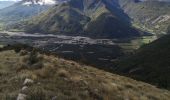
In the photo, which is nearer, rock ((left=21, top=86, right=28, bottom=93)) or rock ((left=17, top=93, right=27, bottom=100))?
rock ((left=17, top=93, right=27, bottom=100))

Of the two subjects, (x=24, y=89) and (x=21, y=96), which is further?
(x=24, y=89)

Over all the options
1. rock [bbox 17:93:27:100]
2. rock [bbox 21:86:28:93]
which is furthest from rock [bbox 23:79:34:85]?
rock [bbox 17:93:27:100]

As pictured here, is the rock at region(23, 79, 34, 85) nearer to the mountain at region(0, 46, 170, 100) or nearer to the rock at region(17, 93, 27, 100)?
the mountain at region(0, 46, 170, 100)

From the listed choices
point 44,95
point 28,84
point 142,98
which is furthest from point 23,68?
point 142,98

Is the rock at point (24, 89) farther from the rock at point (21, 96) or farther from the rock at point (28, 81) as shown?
the rock at point (28, 81)

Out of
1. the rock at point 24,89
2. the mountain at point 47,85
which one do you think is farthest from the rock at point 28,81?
the rock at point 24,89

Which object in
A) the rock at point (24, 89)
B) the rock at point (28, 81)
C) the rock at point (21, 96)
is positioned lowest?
the rock at point (21, 96)

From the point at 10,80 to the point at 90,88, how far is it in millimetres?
6056

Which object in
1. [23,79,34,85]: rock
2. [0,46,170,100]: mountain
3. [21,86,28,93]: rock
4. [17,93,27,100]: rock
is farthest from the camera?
[23,79,34,85]: rock

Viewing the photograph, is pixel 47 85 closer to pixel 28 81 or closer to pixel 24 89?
pixel 28 81

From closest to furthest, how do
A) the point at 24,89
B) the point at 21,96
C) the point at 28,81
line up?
the point at 21,96 → the point at 24,89 → the point at 28,81

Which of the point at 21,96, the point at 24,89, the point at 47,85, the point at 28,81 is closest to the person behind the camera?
the point at 21,96

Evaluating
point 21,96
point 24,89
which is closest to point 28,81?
point 24,89

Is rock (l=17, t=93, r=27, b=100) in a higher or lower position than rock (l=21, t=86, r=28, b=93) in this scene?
lower
